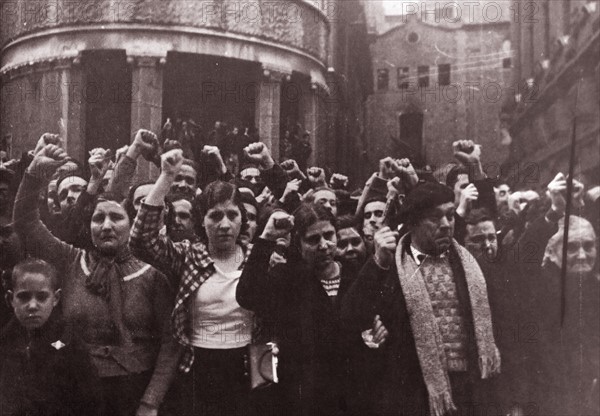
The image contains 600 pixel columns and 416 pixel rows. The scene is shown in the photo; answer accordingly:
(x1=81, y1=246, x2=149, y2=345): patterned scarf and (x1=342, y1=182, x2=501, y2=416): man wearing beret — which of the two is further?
(x1=81, y1=246, x2=149, y2=345): patterned scarf

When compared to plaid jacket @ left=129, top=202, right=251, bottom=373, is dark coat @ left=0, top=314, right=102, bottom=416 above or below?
below

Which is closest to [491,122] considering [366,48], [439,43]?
[439,43]

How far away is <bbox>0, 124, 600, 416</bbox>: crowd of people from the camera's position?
3.60 metres

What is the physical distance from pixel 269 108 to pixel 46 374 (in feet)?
7.04

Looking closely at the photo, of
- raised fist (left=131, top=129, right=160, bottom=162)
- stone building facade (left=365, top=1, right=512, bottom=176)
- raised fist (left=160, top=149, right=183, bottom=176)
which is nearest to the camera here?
raised fist (left=160, top=149, right=183, bottom=176)

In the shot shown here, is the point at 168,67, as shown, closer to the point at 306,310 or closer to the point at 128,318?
the point at 128,318

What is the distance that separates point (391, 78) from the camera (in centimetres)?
484

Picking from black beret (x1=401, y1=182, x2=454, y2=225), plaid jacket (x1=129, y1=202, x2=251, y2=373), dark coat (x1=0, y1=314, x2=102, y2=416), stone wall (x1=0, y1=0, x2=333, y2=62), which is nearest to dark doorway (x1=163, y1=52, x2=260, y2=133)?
stone wall (x1=0, y1=0, x2=333, y2=62)

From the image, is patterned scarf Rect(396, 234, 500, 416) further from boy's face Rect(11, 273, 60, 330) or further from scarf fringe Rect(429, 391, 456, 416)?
boy's face Rect(11, 273, 60, 330)

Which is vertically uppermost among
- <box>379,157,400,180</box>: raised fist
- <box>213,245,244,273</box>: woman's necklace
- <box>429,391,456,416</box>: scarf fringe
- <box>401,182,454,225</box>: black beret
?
<box>379,157,400,180</box>: raised fist

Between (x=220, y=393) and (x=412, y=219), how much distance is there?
132cm

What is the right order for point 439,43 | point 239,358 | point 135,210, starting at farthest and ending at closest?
point 439,43, point 135,210, point 239,358

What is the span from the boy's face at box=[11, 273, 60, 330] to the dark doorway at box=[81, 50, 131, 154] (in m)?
1.15

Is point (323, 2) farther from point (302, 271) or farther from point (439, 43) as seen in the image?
point (302, 271)
